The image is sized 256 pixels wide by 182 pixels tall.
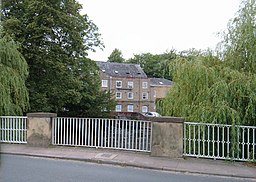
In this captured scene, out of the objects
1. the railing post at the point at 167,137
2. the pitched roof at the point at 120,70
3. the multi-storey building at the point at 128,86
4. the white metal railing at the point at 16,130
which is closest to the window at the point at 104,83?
the multi-storey building at the point at 128,86

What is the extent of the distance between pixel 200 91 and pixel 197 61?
1377 mm

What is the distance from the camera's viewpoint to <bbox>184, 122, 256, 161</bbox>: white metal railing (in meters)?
8.60

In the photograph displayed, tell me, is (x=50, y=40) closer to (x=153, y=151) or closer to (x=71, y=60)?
(x=71, y=60)

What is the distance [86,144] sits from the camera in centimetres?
1012

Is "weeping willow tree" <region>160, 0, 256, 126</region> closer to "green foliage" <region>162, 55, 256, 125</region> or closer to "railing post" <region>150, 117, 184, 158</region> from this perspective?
"green foliage" <region>162, 55, 256, 125</region>

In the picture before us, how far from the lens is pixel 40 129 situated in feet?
32.8

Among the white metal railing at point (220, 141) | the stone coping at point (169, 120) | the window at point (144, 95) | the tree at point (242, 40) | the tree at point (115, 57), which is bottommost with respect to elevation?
the white metal railing at point (220, 141)

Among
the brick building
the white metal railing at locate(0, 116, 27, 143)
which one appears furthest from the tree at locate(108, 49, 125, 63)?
the white metal railing at locate(0, 116, 27, 143)

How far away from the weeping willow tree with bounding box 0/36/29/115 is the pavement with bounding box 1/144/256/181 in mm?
3487

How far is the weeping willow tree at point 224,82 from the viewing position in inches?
360

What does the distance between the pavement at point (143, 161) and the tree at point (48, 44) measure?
10.6 m

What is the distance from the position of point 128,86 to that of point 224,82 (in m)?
47.0

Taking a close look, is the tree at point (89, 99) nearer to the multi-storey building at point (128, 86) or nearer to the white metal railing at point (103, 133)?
the white metal railing at point (103, 133)

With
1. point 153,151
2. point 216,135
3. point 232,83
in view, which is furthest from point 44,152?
point 232,83
